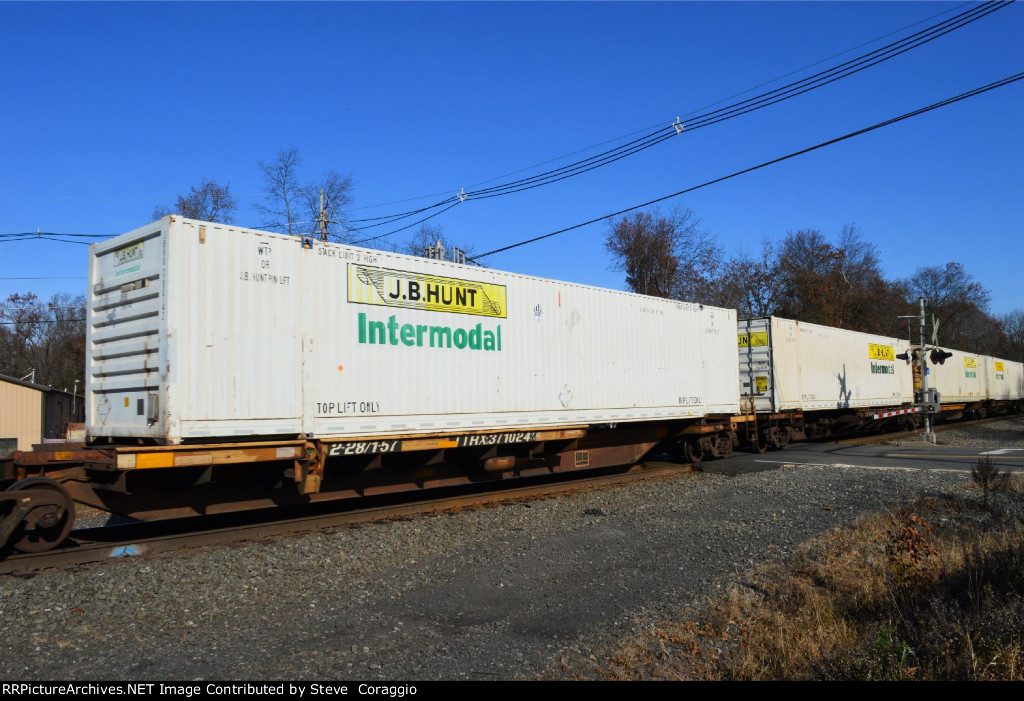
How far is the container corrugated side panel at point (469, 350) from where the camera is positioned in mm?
8859

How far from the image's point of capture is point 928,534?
794 centimetres

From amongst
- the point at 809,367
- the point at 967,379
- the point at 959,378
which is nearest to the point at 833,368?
the point at 809,367

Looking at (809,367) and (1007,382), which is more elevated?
(809,367)

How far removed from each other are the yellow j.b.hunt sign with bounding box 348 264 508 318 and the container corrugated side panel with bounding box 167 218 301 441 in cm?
92

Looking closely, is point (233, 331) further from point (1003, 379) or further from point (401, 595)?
point (1003, 379)

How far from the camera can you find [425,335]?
9.85 meters

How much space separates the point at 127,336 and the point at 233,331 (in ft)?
4.40

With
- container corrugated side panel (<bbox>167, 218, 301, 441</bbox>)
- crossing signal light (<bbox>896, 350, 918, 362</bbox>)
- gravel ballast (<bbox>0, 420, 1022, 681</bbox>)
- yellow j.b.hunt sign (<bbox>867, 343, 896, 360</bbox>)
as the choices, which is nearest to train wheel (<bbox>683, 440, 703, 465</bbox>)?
gravel ballast (<bbox>0, 420, 1022, 681</bbox>)

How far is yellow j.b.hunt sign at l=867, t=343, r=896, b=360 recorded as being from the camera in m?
24.7

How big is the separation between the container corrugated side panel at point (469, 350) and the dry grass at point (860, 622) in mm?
4830

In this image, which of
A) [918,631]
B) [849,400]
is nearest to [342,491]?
[918,631]

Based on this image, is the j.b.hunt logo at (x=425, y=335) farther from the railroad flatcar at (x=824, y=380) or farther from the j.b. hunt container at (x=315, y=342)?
the railroad flatcar at (x=824, y=380)

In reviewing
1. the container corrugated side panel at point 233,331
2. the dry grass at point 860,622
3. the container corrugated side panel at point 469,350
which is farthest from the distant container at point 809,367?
the container corrugated side panel at point 233,331

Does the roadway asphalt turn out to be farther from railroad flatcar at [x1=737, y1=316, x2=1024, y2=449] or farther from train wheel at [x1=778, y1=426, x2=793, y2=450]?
railroad flatcar at [x1=737, y1=316, x2=1024, y2=449]
